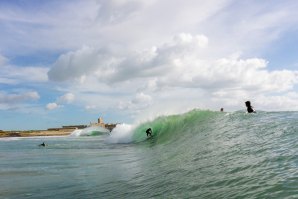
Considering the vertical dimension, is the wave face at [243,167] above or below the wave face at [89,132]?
below

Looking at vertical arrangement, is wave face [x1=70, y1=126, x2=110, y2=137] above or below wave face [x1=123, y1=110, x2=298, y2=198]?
above

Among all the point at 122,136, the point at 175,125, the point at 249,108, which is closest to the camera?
the point at 249,108

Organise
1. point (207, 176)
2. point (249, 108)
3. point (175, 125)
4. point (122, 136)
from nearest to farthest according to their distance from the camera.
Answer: point (207, 176) → point (249, 108) → point (175, 125) → point (122, 136)

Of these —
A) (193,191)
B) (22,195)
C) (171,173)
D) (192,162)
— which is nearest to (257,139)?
(192,162)

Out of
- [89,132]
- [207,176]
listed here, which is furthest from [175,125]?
[89,132]

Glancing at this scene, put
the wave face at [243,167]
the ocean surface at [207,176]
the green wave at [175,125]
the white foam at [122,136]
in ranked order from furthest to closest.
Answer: the white foam at [122,136]
the green wave at [175,125]
the ocean surface at [207,176]
the wave face at [243,167]

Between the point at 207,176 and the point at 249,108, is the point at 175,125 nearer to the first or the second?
the point at 249,108

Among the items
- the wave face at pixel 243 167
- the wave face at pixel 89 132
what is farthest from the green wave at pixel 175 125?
the wave face at pixel 89 132

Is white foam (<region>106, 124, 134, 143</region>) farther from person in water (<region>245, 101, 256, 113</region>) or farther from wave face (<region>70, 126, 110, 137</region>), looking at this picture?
wave face (<region>70, 126, 110, 137</region>)

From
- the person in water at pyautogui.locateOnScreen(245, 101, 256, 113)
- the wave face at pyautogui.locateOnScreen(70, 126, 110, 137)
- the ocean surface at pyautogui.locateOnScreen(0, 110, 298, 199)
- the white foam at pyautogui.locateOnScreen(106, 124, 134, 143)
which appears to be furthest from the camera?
the wave face at pyautogui.locateOnScreen(70, 126, 110, 137)

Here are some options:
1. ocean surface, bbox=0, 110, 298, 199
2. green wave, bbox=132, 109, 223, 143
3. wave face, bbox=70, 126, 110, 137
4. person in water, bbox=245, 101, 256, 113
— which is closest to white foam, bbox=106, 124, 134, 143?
green wave, bbox=132, 109, 223, 143

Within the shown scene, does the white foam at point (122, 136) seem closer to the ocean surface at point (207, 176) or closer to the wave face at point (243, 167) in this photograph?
the ocean surface at point (207, 176)

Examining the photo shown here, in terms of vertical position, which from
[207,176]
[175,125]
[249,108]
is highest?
[249,108]

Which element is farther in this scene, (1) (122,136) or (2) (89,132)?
(2) (89,132)
